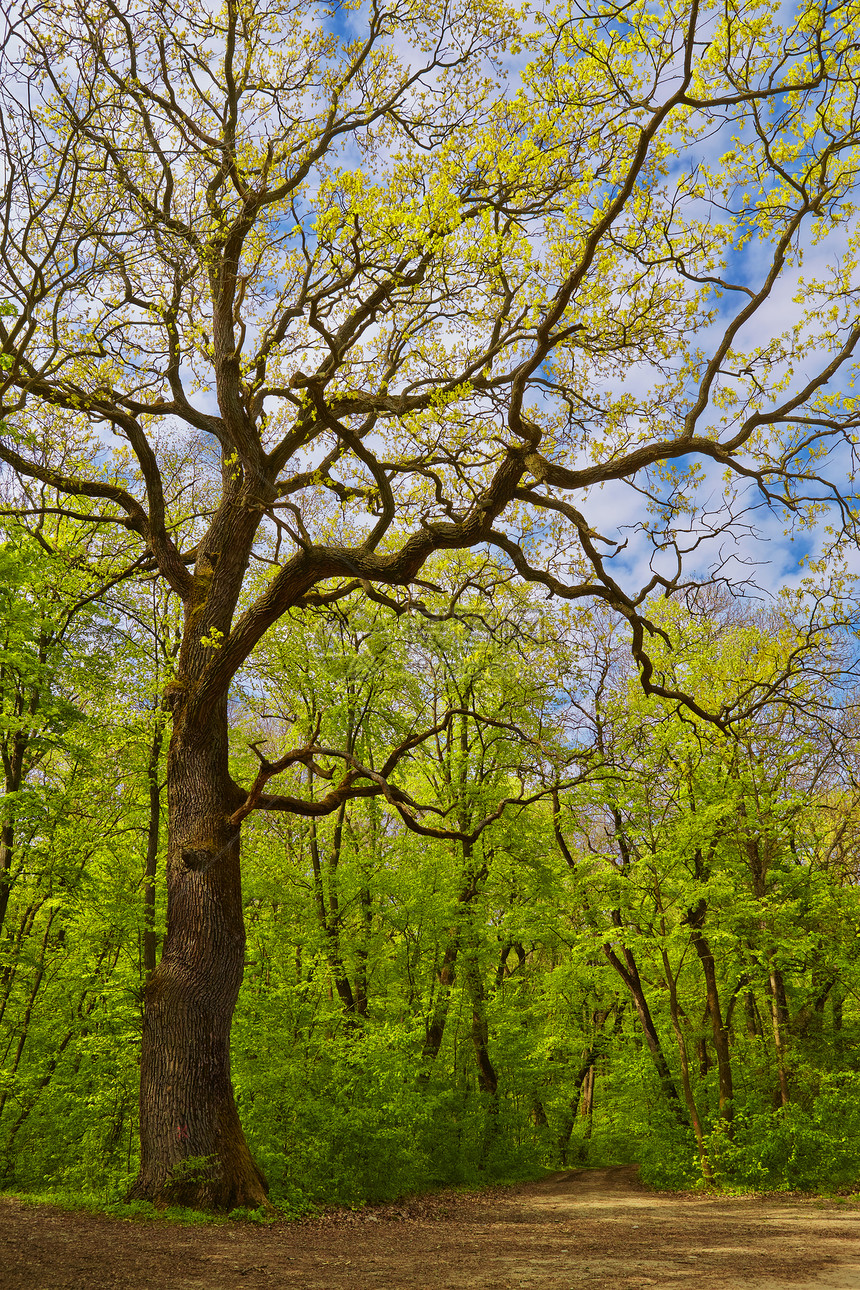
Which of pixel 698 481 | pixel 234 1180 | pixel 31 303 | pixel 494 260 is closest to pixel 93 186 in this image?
pixel 31 303

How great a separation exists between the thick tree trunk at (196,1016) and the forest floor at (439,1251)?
17.0 inches

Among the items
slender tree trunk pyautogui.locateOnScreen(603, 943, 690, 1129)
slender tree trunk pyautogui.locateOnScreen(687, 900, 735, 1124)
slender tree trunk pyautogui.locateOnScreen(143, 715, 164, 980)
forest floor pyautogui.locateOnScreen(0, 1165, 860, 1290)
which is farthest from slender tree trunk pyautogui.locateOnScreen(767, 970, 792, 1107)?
slender tree trunk pyautogui.locateOnScreen(143, 715, 164, 980)

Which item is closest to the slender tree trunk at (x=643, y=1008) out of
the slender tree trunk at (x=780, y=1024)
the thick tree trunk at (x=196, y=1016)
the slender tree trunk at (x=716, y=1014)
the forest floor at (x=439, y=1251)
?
the slender tree trunk at (x=716, y=1014)

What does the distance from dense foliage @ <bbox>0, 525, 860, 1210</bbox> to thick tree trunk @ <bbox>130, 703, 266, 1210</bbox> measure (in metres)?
1.12

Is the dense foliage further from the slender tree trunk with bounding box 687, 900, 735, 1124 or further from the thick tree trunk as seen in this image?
the thick tree trunk

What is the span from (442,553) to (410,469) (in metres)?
6.54

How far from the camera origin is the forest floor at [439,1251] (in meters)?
4.56

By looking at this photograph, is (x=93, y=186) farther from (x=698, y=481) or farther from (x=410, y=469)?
(x=698, y=481)

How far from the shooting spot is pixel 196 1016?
6.64m

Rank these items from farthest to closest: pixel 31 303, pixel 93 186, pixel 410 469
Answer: pixel 410 469 → pixel 93 186 → pixel 31 303

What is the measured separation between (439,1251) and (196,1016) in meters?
2.68

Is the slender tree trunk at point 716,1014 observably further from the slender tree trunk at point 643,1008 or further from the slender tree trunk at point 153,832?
the slender tree trunk at point 153,832

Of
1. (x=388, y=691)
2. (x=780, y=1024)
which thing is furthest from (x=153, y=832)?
(x=780, y=1024)

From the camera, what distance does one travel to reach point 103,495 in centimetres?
832
